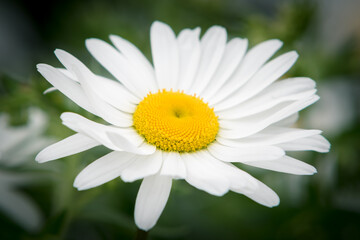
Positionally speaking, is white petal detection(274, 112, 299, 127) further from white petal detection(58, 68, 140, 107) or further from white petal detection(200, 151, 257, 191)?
white petal detection(58, 68, 140, 107)

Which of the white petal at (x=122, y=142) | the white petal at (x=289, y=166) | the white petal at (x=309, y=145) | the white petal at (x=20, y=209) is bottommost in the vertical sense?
the white petal at (x=20, y=209)

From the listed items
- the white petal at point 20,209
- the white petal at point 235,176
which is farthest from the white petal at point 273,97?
the white petal at point 20,209

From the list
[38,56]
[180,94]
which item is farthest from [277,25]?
[38,56]

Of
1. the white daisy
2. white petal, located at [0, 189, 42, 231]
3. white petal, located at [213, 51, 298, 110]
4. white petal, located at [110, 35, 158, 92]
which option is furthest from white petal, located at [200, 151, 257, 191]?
white petal, located at [0, 189, 42, 231]

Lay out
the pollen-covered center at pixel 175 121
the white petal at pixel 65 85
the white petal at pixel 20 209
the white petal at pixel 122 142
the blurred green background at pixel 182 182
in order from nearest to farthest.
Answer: the white petal at pixel 122 142 → the white petal at pixel 65 85 → the pollen-covered center at pixel 175 121 → the blurred green background at pixel 182 182 → the white petal at pixel 20 209

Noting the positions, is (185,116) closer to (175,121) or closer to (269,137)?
(175,121)

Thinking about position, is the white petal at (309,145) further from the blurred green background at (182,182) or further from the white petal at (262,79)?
the blurred green background at (182,182)
